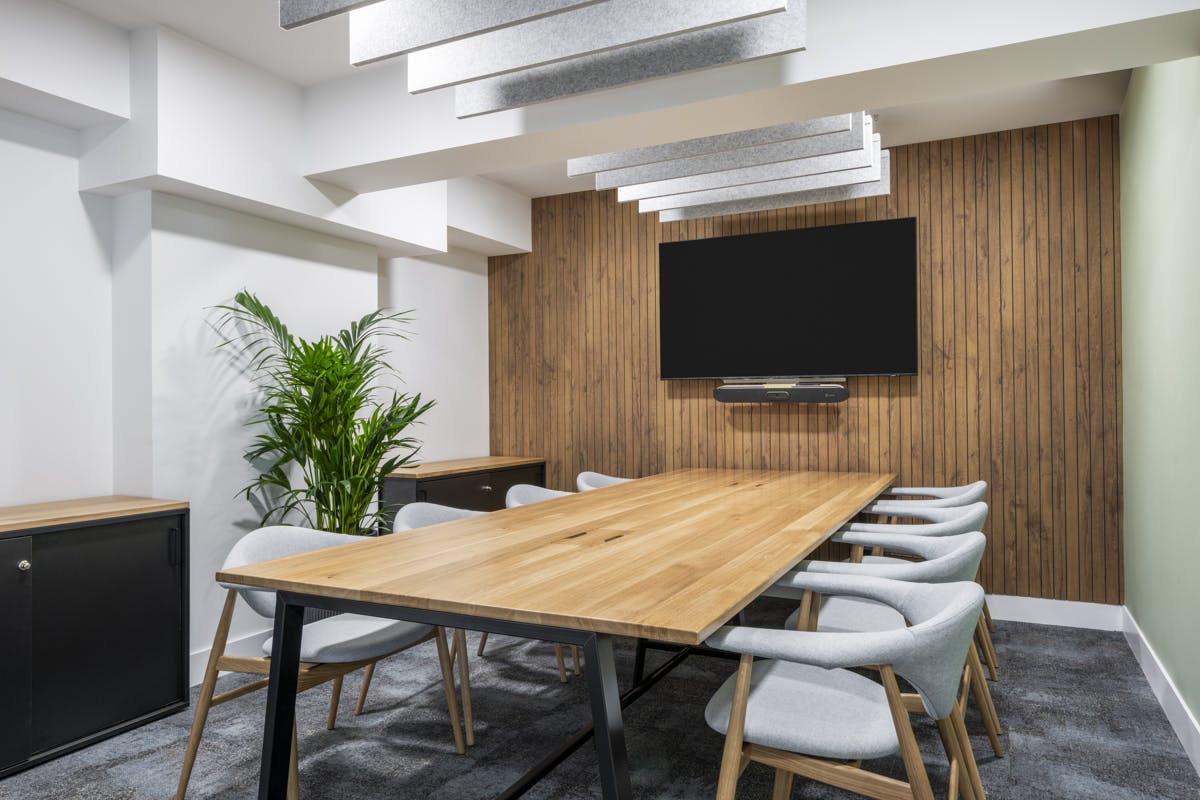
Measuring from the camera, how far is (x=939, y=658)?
157 centimetres

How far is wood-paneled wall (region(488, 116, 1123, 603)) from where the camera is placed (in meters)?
4.41

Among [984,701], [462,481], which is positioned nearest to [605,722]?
[984,701]

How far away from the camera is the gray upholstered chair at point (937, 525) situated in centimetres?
283

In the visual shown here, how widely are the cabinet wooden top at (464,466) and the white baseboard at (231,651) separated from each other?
1167mm

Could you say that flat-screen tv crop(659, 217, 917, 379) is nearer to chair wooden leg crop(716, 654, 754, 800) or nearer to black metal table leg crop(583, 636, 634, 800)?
chair wooden leg crop(716, 654, 754, 800)

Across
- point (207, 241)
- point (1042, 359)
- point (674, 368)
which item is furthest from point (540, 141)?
point (1042, 359)

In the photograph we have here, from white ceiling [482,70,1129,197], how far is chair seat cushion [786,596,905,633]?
278cm

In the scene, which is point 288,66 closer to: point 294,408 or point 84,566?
point 294,408

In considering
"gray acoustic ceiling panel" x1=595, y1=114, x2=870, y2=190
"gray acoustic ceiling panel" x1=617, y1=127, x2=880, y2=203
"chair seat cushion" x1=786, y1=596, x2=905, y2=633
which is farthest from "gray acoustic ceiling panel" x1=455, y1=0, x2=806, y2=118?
"chair seat cushion" x1=786, y1=596, x2=905, y2=633

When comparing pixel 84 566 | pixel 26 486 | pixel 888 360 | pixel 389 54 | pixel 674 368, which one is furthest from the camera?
pixel 674 368

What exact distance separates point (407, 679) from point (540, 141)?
8.14ft

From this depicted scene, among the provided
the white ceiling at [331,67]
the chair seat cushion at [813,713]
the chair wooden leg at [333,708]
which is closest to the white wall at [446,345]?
the white ceiling at [331,67]

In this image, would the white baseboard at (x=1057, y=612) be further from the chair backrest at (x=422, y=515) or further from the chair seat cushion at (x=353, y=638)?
the chair seat cushion at (x=353, y=638)

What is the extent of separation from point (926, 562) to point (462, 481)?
132 inches
